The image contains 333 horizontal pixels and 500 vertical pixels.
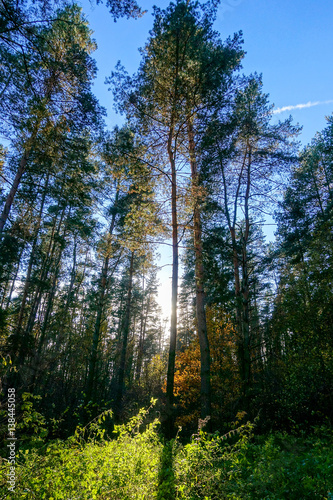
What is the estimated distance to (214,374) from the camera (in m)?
10.9

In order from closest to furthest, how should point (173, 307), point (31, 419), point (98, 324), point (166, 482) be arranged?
point (166, 482)
point (31, 419)
point (173, 307)
point (98, 324)

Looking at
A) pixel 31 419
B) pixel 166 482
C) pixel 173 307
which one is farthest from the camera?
pixel 173 307

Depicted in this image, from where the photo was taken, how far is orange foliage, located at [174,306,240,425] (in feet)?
33.5

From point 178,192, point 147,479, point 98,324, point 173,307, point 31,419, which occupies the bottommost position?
point 147,479

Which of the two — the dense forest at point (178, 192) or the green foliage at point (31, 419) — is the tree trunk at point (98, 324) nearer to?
the dense forest at point (178, 192)

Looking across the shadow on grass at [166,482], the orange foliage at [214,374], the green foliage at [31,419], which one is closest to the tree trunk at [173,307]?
the shadow on grass at [166,482]

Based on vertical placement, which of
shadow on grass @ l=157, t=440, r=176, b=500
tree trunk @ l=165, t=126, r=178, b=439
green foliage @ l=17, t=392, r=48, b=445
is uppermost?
tree trunk @ l=165, t=126, r=178, b=439

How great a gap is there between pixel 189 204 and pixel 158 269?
98.5 inches

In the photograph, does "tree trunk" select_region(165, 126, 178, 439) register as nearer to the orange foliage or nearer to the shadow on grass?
the shadow on grass

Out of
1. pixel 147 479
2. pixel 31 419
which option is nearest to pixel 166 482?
pixel 147 479

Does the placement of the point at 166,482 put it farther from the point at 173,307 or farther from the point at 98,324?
the point at 98,324

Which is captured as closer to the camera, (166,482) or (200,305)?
(166,482)

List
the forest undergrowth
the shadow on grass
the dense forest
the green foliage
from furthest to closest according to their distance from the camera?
1. the dense forest
2. the green foliage
3. the shadow on grass
4. the forest undergrowth

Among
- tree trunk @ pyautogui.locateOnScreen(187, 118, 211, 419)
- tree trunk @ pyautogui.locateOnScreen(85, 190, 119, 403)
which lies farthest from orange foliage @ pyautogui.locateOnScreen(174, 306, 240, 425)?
tree trunk @ pyautogui.locateOnScreen(85, 190, 119, 403)
